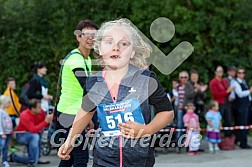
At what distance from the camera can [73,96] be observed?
643 cm

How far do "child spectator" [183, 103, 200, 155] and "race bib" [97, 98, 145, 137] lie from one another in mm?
7985

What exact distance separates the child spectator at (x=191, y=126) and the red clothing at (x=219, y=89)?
0.87 m

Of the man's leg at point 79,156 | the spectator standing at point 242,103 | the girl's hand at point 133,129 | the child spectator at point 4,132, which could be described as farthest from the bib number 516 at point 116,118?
the spectator standing at point 242,103

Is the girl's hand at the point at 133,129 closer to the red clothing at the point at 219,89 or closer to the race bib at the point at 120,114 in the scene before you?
the race bib at the point at 120,114

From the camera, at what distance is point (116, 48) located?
436 cm

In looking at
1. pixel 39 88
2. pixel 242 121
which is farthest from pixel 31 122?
pixel 242 121

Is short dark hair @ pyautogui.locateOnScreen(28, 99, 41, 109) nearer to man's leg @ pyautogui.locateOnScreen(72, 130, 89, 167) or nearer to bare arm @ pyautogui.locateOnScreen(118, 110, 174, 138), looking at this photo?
man's leg @ pyautogui.locateOnScreen(72, 130, 89, 167)

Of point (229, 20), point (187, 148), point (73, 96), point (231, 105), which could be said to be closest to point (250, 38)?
point (229, 20)

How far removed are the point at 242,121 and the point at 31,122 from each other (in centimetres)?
492

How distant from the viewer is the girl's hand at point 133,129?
423 centimetres

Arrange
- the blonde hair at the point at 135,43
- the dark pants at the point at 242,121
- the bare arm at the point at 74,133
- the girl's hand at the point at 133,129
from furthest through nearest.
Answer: the dark pants at the point at 242,121, the bare arm at the point at 74,133, the blonde hair at the point at 135,43, the girl's hand at the point at 133,129

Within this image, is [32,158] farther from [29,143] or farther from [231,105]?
[231,105]

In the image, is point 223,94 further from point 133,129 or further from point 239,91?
point 133,129

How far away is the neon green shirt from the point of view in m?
6.40
